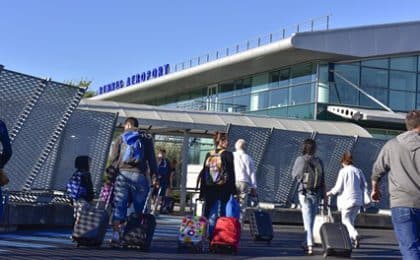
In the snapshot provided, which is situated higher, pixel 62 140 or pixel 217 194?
pixel 62 140

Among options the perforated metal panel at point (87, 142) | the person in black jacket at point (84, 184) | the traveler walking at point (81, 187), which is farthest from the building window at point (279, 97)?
the traveler walking at point (81, 187)

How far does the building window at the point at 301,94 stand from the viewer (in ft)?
98.4

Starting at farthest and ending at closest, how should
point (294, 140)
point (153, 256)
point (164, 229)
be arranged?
point (294, 140)
point (164, 229)
point (153, 256)

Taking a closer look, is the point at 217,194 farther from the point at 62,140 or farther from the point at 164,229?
the point at 62,140

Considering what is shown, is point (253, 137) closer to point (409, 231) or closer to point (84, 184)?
point (84, 184)

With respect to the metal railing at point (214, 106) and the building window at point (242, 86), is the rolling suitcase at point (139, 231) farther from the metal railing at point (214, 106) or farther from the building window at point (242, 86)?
the building window at point (242, 86)

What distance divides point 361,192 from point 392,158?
5.96 meters

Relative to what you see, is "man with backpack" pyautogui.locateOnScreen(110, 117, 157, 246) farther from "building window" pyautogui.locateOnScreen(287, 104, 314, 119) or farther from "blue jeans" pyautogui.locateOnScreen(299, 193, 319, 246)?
"building window" pyautogui.locateOnScreen(287, 104, 314, 119)

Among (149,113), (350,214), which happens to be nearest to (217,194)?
(350,214)

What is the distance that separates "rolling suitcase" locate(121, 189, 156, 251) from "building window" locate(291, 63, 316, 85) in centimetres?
2085

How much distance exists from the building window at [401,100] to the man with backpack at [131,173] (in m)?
22.2

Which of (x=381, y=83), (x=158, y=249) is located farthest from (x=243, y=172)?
(x=381, y=83)

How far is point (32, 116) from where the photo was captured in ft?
43.5

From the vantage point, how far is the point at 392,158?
6777 mm
